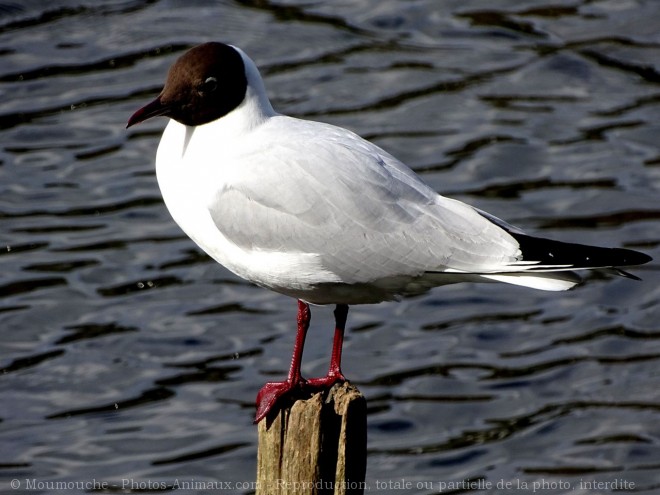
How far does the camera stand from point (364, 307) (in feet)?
32.7

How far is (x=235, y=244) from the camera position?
5.66m

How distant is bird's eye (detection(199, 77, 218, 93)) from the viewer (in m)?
5.81

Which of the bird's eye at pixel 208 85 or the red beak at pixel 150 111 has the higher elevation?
the bird's eye at pixel 208 85

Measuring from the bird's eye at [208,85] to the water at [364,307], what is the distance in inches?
124

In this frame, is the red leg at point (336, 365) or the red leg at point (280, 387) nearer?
the red leg at point (280, 387)

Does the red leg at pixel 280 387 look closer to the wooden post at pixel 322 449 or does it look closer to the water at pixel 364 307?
the wooden post at pixel 322 449

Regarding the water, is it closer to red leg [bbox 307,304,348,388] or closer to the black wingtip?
red leg [bbox 307,304,348,388]

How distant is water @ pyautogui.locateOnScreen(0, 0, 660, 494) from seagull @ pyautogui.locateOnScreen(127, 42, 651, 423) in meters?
2.77

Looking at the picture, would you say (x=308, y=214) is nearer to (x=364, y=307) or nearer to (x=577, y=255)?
(x=577, y=255)

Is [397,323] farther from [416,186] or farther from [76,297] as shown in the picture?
[416,186]

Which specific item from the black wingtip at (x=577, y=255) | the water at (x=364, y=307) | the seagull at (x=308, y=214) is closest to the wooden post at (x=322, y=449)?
the seagull at (x=308, y=214)

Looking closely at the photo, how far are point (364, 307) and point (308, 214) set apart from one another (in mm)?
4300

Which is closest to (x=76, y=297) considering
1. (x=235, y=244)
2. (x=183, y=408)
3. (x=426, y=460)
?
(x=183, y=408)

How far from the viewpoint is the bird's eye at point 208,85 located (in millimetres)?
5809
